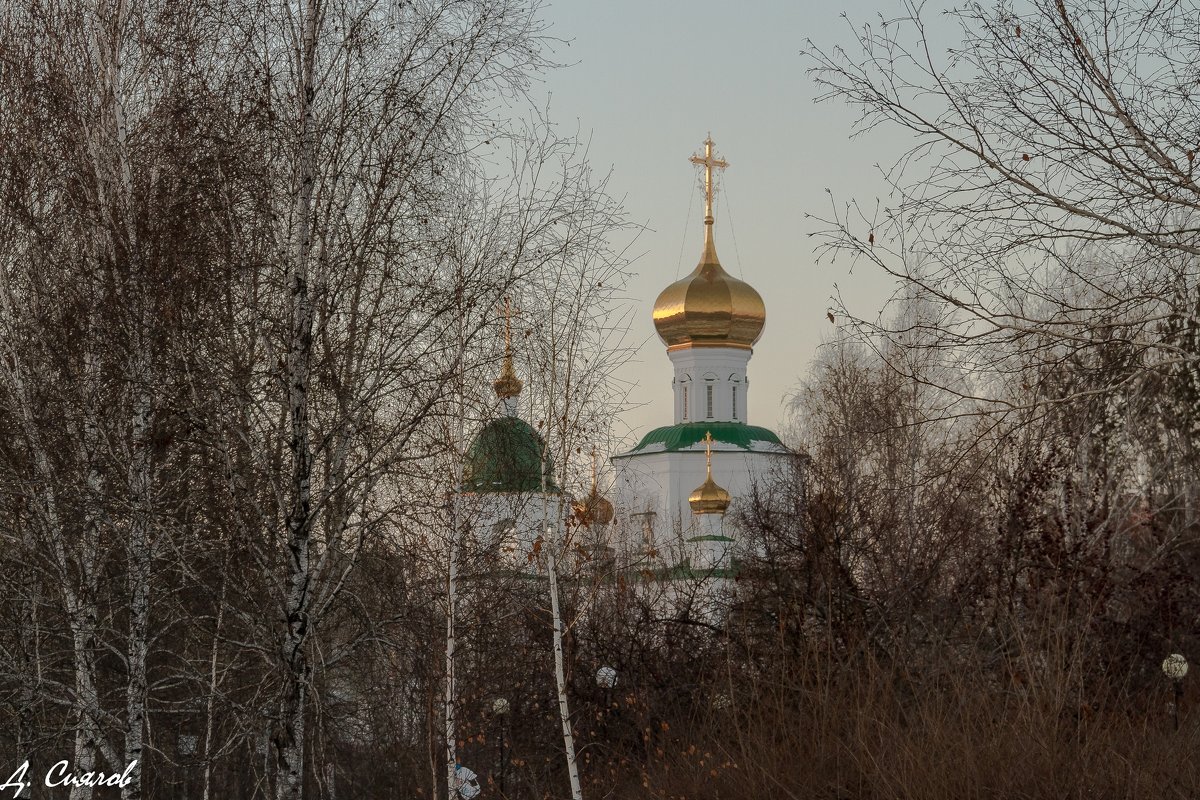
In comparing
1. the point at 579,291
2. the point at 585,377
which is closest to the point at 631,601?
the point at 585,377

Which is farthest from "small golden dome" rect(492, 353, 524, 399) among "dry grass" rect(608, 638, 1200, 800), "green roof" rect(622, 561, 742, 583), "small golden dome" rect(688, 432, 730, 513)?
"small golden dome" rect(688, 432, 730, 513)

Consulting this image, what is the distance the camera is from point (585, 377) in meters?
10.4

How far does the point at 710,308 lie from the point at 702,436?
457 cm

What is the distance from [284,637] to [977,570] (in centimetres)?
688

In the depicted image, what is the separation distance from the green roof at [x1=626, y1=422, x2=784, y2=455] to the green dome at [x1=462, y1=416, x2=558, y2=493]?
38.2 m

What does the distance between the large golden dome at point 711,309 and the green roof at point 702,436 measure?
2.92 metres

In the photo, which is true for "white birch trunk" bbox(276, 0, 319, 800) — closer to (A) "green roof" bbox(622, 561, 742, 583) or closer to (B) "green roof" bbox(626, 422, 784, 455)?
(A) "green roof" bbox(622, 561, 742, 583)

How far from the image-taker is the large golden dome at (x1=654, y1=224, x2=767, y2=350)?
157ft

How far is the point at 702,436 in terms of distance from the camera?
49312mm

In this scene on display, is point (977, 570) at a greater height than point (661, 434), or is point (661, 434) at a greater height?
point (661, 434)

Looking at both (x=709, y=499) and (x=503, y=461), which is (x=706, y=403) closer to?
(x=709, y=499)

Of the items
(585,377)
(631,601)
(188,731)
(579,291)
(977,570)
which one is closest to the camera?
(579,291)

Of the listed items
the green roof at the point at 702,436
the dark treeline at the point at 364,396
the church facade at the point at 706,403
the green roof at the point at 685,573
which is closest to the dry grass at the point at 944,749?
the dark treeline at the point at 364,396

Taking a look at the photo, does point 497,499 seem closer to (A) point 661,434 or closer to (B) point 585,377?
(B) point 585,377
